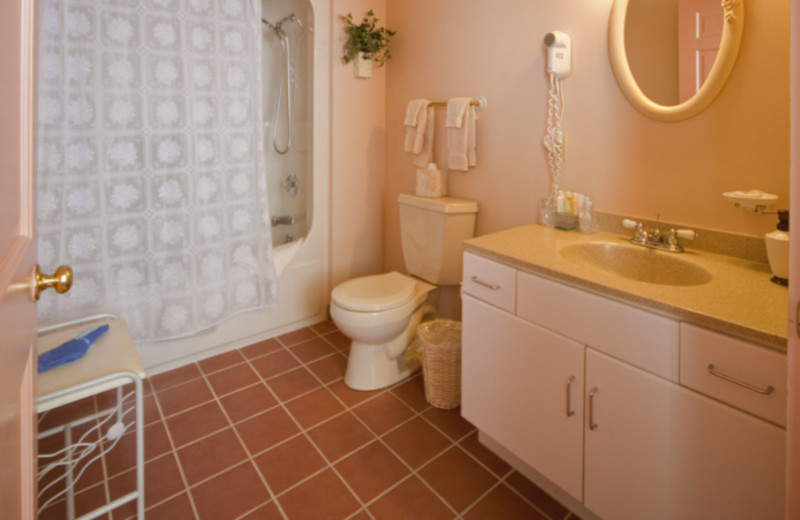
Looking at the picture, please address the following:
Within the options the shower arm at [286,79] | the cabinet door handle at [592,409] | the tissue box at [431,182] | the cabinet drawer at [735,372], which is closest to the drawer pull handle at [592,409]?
the cabinet door handle at [592,409]

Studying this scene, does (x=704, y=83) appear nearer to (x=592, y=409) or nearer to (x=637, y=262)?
(x=637, y=262)

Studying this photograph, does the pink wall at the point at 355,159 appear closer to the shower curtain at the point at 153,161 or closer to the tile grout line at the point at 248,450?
the shower curtain at the point at 153,161

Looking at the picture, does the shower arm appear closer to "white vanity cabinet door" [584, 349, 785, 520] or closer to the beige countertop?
the beige countertop

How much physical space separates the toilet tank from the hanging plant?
93 centimetres

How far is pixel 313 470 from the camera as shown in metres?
1.73

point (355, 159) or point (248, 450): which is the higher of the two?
point (355, 159)

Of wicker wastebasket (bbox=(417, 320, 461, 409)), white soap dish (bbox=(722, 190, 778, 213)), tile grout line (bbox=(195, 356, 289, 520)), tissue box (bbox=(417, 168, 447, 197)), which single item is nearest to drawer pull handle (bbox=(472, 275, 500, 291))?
wicker wastebasket (bbox=(417, 320, 461, 409))

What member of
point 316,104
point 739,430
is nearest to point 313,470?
point 739,430

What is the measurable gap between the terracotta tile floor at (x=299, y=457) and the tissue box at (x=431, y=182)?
3.14 ft

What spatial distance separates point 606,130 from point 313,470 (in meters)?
1.69

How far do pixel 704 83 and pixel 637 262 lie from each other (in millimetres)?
600

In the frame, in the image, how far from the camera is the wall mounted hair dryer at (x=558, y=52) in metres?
1.80

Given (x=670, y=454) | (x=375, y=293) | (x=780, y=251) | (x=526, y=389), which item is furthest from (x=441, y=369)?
(x=780, y=251)

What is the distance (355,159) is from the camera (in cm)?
287
